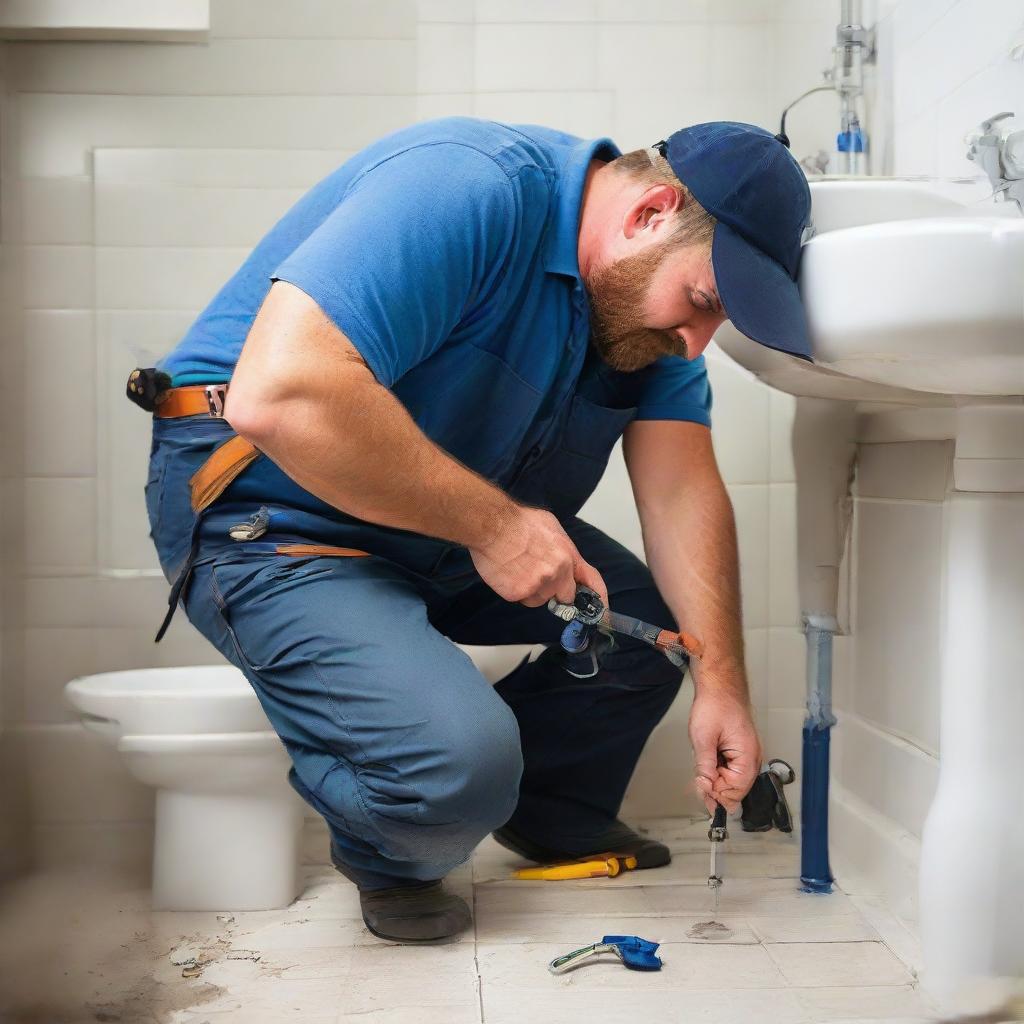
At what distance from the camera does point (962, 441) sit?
1.00 meters

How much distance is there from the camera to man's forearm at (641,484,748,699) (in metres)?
1.23

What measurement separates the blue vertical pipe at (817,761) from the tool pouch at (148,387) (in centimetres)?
78

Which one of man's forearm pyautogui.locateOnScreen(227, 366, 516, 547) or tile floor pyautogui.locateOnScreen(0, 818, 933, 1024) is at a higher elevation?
man's forearm pyautogui.locateOnScreen(227, 366, 516, 547)

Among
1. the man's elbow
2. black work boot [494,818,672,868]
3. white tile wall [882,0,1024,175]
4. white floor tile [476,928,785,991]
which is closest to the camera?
the man's elbow

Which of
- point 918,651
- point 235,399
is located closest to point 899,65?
point 918,651

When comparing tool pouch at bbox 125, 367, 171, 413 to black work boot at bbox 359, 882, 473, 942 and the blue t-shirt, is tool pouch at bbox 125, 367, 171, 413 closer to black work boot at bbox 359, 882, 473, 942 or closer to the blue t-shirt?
the blue t-shirt

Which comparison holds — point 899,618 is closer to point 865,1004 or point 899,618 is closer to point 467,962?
point 865,1004

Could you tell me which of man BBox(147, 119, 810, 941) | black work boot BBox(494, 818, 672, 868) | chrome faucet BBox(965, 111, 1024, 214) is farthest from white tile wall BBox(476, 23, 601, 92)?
black work boot BBox(494, 818, 672, 868)

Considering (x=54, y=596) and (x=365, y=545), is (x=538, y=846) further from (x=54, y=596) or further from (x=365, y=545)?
(x=54, y=596)

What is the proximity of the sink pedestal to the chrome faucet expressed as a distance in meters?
0.20

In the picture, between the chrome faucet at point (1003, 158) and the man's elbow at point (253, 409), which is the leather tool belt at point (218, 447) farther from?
the chrome faucet at point (1003, 158)

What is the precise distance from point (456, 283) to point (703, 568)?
459 millimetres

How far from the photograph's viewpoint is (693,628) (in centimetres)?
125

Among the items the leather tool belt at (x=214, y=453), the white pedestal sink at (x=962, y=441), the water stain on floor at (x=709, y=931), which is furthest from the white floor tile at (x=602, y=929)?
the leather tool belt at (x=214, y=453)
